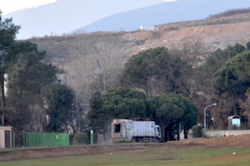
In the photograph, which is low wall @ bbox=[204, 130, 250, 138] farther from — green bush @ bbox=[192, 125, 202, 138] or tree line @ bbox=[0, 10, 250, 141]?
tree line @ bbox=[0, 10, 250, 141]

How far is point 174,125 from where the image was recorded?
63.3 m

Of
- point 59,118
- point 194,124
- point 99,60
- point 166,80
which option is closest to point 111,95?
point 59,118

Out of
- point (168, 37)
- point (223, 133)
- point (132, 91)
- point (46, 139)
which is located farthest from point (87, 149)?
point (168, 37)

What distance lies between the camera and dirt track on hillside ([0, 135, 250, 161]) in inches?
1408

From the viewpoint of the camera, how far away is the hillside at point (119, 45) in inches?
3169

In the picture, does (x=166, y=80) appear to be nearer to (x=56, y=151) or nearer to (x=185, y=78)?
(x=185, y=78)

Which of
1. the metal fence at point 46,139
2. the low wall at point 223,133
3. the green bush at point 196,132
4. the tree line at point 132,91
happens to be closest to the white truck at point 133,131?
the tree line at point 132,91

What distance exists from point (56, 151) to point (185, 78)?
4049 centimetres

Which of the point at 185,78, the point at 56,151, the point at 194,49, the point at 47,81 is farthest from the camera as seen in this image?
the point at 194,49

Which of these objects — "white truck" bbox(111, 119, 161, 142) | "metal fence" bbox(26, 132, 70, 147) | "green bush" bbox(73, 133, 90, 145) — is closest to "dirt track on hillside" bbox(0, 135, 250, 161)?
"white truck" bbox(111, 119, 161, 142)

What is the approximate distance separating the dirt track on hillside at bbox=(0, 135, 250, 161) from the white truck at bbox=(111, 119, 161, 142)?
251 inches

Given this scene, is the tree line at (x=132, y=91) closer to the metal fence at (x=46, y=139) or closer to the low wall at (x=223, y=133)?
the metal fence at (x=46, y=139)

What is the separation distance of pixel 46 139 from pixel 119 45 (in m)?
46.9

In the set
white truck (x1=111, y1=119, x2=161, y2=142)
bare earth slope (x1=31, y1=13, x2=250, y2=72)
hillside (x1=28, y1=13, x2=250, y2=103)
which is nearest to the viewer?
white truck (x1=111, y1=119, x2=161, y2=142)
